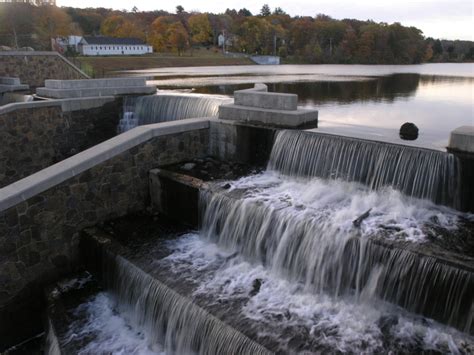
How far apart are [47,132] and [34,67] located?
41.0ft

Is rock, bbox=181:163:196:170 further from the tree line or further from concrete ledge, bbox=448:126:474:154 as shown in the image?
the tree line

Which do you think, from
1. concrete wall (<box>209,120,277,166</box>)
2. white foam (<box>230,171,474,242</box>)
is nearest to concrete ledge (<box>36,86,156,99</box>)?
concrete wall (<box>209,120,277,166</box>)

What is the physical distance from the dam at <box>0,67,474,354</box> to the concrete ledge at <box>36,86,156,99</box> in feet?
24.8

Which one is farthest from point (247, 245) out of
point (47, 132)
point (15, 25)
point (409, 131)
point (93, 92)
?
point (15, 25)

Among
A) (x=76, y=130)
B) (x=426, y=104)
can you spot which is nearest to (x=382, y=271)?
(x=76, y=130)

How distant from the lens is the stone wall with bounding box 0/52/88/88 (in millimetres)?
24578

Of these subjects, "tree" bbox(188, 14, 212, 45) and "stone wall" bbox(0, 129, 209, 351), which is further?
"tree" bbox(188, 14, 212, 45)

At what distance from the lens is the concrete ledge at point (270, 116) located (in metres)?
11.2

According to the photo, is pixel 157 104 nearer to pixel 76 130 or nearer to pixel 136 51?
pixel 76 130

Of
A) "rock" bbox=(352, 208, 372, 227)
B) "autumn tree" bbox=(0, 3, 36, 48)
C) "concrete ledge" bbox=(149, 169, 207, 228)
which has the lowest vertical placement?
"concrete ledge" bbox=(149, 169, 207, 228)

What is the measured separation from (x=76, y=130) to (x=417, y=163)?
43.0ft

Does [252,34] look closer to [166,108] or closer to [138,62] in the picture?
[138,62]

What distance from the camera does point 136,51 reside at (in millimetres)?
104688

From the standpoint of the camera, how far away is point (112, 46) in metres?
A: 105
